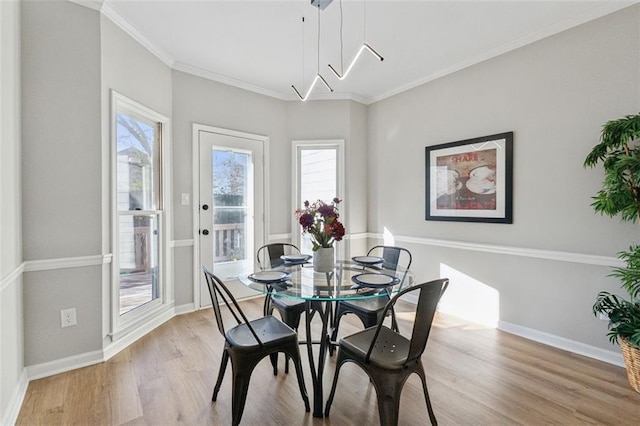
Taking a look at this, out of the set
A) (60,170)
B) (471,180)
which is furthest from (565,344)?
(60,170)

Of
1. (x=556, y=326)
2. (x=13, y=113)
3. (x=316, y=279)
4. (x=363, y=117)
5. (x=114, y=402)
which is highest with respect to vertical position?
(x=363, y=117)

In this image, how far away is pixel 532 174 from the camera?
115 inches

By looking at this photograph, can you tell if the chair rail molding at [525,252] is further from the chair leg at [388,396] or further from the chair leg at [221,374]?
the chair leg at [221,374]

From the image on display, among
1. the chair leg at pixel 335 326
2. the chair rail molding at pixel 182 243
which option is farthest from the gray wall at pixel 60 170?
the chair leg at pixel 335 326

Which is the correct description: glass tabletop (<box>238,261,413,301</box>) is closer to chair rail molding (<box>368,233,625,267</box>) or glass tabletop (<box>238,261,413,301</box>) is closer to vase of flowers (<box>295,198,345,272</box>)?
vase of flowers (<box>295,198,345,272</box>)

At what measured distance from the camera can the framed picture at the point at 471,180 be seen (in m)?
3.11

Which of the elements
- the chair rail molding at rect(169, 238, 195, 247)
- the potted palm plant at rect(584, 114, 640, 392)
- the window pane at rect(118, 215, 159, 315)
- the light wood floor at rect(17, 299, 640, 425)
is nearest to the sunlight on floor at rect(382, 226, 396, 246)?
the light wood floor at rect(17, 299, 640, 425)

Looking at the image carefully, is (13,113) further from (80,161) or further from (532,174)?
(532,174)

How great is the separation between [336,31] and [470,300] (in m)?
3.09

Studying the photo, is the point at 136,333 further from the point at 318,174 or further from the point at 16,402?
the point at 318,174

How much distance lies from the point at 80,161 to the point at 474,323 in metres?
3.97

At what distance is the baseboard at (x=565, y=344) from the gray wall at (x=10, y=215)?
3.87 m

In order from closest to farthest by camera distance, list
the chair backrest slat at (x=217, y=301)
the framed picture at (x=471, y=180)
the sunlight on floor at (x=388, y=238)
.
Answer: the chair backrest slat at (x=217, y=301) → the framed picture at (x=471, y=180) → the sunlight on floor at (x=388, y=238)

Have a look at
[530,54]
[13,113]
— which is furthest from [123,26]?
[530,54]
